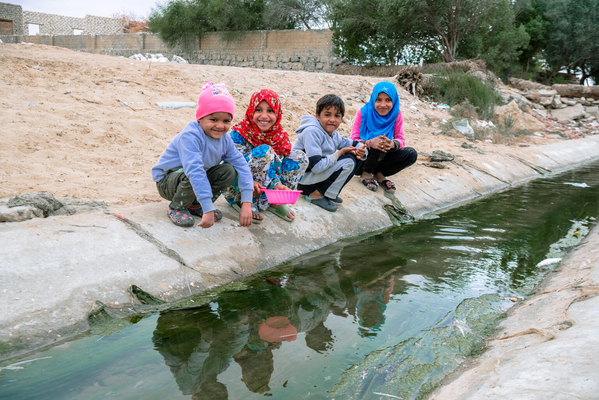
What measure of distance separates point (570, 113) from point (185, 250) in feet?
55.7

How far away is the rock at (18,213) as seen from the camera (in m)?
2.75

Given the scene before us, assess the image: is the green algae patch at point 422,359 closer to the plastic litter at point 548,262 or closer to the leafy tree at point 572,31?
the plastic litter at point 548,262

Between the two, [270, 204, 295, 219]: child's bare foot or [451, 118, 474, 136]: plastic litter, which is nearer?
[270, 204, 295, 219]: child's bare foot

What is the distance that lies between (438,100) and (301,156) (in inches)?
347

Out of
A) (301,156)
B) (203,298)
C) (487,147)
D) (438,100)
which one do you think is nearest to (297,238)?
(301,156)

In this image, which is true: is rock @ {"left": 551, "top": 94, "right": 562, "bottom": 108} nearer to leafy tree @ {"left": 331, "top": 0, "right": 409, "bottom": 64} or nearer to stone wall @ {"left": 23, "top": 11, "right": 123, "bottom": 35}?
leafy tree @ {"left": 331, "top": 0, "right": 409, "bottom": 64}

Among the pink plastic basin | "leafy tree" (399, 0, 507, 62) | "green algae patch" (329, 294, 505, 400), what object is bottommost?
"green algae patch" (329, 294, 505, 400)

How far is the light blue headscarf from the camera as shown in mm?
4980

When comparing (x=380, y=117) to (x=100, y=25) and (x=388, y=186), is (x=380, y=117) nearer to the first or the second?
(x=388, y=186)

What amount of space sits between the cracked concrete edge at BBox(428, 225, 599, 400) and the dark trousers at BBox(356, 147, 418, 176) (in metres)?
2.42

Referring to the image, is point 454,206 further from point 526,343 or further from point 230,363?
point 230,363

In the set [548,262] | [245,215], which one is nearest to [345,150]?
[245,215]

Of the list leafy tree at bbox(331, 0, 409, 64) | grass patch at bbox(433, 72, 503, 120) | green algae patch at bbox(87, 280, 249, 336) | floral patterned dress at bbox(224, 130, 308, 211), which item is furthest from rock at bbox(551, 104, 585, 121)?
green algae patch at bbox(87, 280, 249, 336)

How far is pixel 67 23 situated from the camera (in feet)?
99.5
